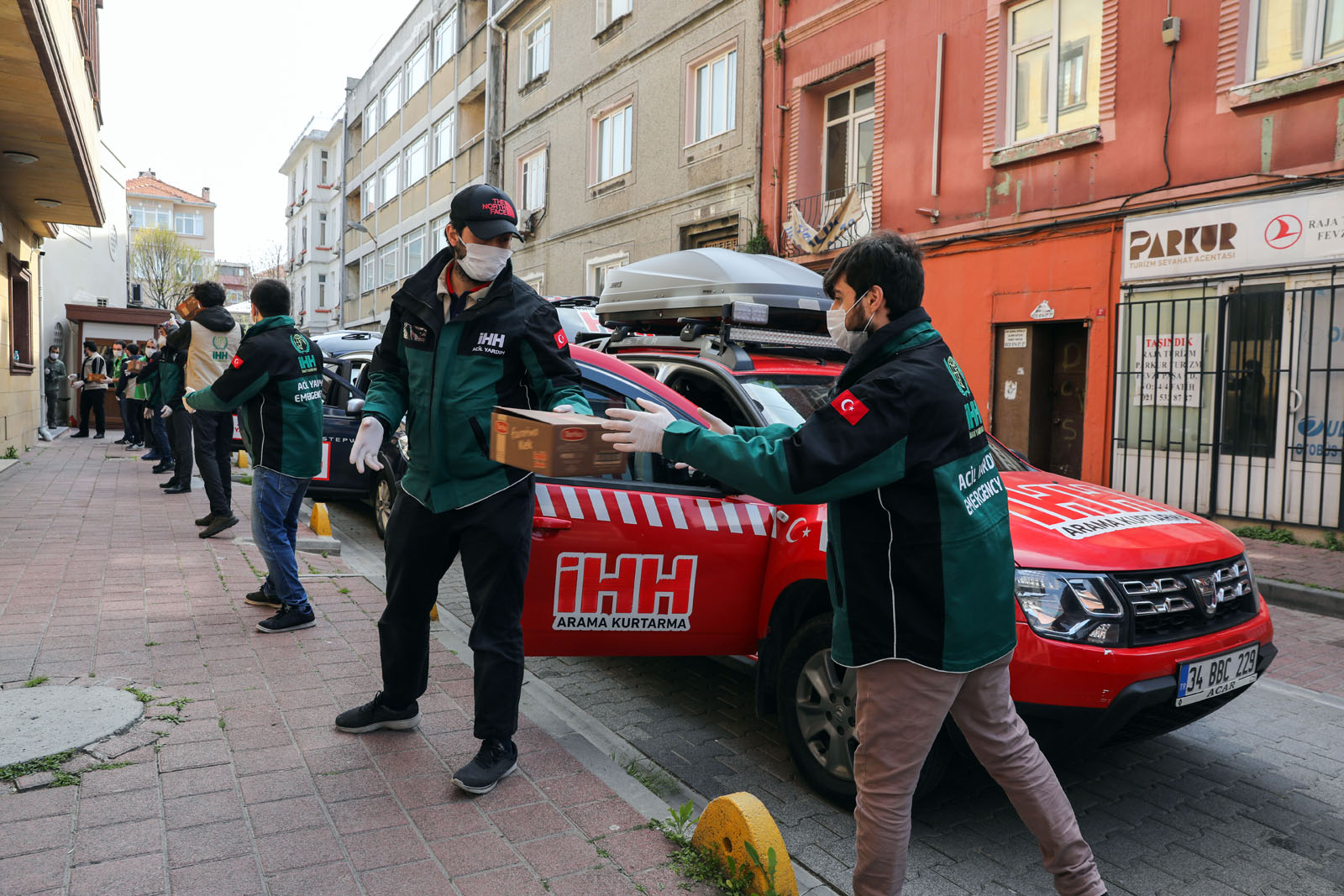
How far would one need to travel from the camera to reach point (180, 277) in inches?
1882

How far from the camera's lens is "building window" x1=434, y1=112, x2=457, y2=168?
97.1 feet

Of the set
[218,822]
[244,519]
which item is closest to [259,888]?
[218,822]

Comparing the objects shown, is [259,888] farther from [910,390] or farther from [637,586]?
[910,390]

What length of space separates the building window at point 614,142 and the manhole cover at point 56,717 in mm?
16985

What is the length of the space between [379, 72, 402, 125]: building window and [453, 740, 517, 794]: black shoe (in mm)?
36401

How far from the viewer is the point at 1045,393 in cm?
1153

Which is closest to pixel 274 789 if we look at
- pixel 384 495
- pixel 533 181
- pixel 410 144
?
pixel 384 495

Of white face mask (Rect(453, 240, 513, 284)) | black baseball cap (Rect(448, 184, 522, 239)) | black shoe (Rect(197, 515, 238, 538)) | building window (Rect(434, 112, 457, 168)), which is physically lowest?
black shoe (Rect(197, 515, 238, 538))

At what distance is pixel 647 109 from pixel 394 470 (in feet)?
41.7

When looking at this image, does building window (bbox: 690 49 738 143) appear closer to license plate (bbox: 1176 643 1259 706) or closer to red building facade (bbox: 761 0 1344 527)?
red building facade (bbox: 761 0 1344 527)

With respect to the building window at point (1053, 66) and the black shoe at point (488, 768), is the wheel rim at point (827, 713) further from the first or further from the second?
the building window at point (1053, 66)

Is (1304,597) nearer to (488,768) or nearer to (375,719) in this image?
(488,768)

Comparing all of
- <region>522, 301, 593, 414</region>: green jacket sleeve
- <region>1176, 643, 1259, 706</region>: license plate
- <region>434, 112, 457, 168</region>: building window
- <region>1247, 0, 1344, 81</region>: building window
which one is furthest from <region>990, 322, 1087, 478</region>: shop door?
<region>434, 112, 457, 168</region>: building window

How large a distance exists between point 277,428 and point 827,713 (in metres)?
3.40
